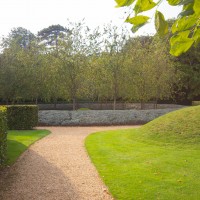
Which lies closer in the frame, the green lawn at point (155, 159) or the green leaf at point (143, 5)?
the green leaf at point (143, 5)

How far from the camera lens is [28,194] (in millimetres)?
6605

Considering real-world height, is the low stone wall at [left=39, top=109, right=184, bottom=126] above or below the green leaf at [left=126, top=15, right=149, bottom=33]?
below

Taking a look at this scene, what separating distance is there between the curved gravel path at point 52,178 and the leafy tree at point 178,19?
542 centimetres

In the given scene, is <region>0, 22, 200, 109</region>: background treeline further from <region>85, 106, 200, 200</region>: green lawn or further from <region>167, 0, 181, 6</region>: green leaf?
<region>167, 0, 181, 6</region>: green leaf

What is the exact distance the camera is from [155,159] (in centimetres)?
973

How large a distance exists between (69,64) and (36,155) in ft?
48.8

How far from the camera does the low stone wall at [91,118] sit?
22641 mm

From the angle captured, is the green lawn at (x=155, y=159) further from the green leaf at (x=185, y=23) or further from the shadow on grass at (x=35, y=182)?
the green leaf at (x=185, y=23)

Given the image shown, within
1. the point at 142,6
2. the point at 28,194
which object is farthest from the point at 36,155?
the point at 142,6

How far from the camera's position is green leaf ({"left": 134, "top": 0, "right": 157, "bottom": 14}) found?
1.30 m

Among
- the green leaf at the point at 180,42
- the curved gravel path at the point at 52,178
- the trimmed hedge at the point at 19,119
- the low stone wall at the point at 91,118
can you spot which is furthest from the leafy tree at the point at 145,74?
the green leaf at the point at 180,42

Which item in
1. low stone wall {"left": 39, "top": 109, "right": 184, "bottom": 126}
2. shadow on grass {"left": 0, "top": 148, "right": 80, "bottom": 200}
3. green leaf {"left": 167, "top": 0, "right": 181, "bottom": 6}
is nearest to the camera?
green leaf {"left": 167, "top": 0, "right": 181, "bottom": 6}

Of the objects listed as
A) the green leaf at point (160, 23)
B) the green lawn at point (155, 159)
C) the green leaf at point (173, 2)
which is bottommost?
the green lawn at point (155, 159)

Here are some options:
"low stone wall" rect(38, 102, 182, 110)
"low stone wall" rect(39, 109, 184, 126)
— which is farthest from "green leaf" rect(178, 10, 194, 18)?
"low stone wall" rect(38, 102, 182, 110)
